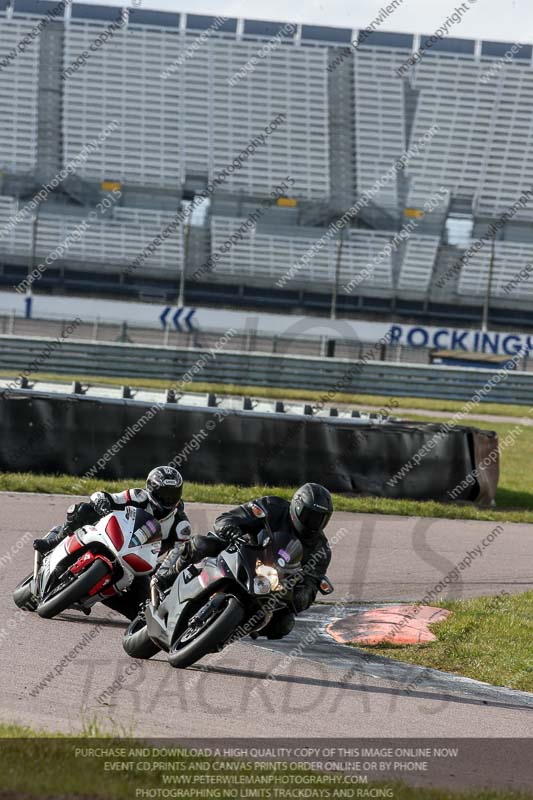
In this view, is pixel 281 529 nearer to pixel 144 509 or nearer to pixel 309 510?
pixel 309 510

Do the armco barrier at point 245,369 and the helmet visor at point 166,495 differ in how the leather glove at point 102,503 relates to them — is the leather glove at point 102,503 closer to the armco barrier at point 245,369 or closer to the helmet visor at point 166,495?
the helmet visor at point 166,495

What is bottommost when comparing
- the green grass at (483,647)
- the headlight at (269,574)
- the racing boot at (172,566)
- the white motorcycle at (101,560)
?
the green grass at (483,647)

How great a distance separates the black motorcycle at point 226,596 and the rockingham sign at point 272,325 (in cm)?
2835

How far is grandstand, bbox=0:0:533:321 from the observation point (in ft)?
161

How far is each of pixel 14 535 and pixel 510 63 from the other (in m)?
51.1

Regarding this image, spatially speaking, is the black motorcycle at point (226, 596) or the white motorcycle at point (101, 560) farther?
the white motorcycle at point (101, 560)

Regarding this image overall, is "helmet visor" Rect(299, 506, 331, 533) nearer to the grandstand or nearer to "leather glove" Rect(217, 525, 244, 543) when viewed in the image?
"leather glove" Rect(217, 525, 244, 543)

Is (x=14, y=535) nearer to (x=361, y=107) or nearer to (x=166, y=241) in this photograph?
(x=166, y=241)

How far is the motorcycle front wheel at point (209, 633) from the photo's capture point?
6.30m

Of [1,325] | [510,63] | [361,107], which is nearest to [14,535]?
[1,325]

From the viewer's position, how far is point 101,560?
24.1 ft

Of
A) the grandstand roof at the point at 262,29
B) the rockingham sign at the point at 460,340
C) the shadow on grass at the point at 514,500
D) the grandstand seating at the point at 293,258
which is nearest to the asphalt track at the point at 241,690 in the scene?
the shadow on grass at the point at 514,500

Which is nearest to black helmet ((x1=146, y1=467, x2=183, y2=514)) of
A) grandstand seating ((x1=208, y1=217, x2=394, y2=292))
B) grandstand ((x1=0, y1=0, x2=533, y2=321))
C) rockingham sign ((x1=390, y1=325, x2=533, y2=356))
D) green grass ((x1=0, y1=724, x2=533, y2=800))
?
green grass ((x1=0, y1=724, x2=533, y2=800))

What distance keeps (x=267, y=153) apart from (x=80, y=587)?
162 feet
